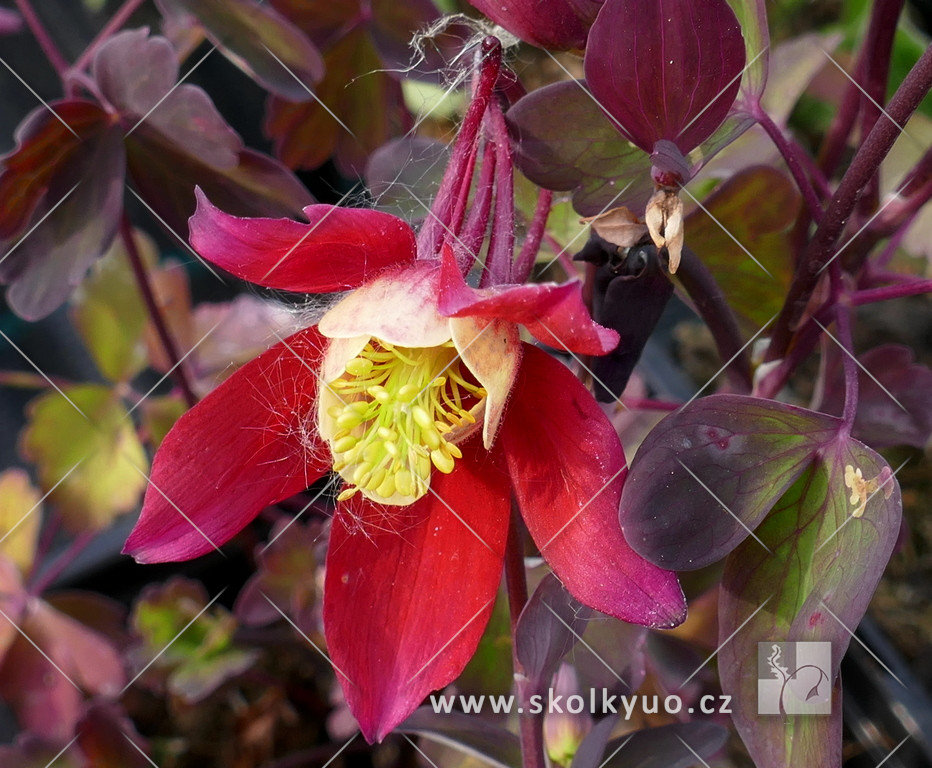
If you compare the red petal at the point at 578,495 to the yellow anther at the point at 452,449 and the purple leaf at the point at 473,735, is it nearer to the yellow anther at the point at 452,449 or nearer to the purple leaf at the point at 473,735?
the yellow anther at the point at 452,449

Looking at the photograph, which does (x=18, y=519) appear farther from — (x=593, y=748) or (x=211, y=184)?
(x=593, y=748)

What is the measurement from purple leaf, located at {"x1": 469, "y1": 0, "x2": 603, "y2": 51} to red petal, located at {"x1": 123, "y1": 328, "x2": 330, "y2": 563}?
0.51 ft

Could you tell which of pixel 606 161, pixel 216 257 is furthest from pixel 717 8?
pixel 216 257

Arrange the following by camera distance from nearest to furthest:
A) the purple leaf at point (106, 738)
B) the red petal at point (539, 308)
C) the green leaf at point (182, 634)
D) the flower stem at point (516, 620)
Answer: the red petal at point (539, 308) < the flower stem at point (516, 620) < the purple leaf at point (106, 738) < the green leaf at point (182, 634)

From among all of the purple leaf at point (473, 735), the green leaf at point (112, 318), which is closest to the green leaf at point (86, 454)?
the green leaf at point (112, 318)

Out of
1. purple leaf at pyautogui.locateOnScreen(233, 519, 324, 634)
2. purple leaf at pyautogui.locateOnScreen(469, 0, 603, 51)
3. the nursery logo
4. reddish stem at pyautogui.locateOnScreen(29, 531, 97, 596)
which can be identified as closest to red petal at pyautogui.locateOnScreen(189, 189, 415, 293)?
purple leaf at pyautogui.locateOnScreen(469, 0, 603, 51)

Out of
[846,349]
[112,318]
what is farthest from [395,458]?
[112,318]

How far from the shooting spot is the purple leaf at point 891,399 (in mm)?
503

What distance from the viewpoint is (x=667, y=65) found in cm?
29

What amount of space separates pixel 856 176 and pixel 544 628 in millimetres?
225

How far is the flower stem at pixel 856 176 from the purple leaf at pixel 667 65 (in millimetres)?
61

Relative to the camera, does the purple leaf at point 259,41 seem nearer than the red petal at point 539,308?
No

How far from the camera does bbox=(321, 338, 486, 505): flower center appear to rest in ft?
1.10

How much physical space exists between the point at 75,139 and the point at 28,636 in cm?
48
